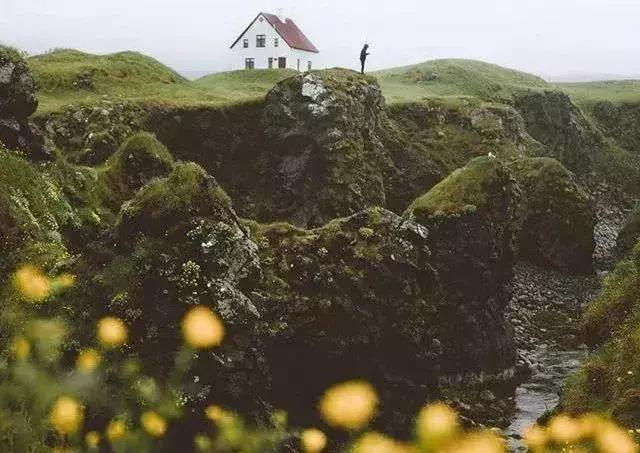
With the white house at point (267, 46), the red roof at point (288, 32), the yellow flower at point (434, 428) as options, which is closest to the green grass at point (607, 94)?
the red roof at point (288, 32)

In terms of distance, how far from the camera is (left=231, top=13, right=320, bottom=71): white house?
80375 millimetres

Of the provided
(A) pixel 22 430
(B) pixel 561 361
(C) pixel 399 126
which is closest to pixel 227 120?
(C) pixel 399 126

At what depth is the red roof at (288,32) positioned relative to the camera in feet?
265

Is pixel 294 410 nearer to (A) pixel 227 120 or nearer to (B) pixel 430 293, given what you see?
(B) pixel 430 293

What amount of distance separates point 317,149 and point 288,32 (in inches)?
1902

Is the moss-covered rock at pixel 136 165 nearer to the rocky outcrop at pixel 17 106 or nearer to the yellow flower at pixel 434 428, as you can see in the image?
the rocky outcrop at pixel 17 106

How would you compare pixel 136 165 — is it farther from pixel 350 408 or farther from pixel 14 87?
pixel 350 408

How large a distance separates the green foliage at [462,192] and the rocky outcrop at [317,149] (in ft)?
47.3

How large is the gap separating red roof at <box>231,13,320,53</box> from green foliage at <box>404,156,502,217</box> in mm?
60212

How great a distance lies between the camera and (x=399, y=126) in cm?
5081

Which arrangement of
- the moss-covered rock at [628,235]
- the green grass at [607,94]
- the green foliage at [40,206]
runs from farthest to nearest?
the green grass at [607,94] → the moss-covered rock at [628,235] → the green foliage at [40,206]

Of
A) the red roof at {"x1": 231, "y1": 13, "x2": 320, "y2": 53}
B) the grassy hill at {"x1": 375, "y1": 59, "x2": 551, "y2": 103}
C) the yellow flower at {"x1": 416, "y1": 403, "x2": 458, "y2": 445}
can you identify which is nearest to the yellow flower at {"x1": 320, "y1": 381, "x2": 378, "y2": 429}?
the yellow flower at {"x1": 416, "y1": 403, "x2": 458, "y2": 445}

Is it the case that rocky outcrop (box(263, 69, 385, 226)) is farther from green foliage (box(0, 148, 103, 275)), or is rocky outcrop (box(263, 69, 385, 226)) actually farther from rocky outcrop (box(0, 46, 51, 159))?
rocky outcrop (box(0, 46, 51, 159))

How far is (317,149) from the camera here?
1586 inches
